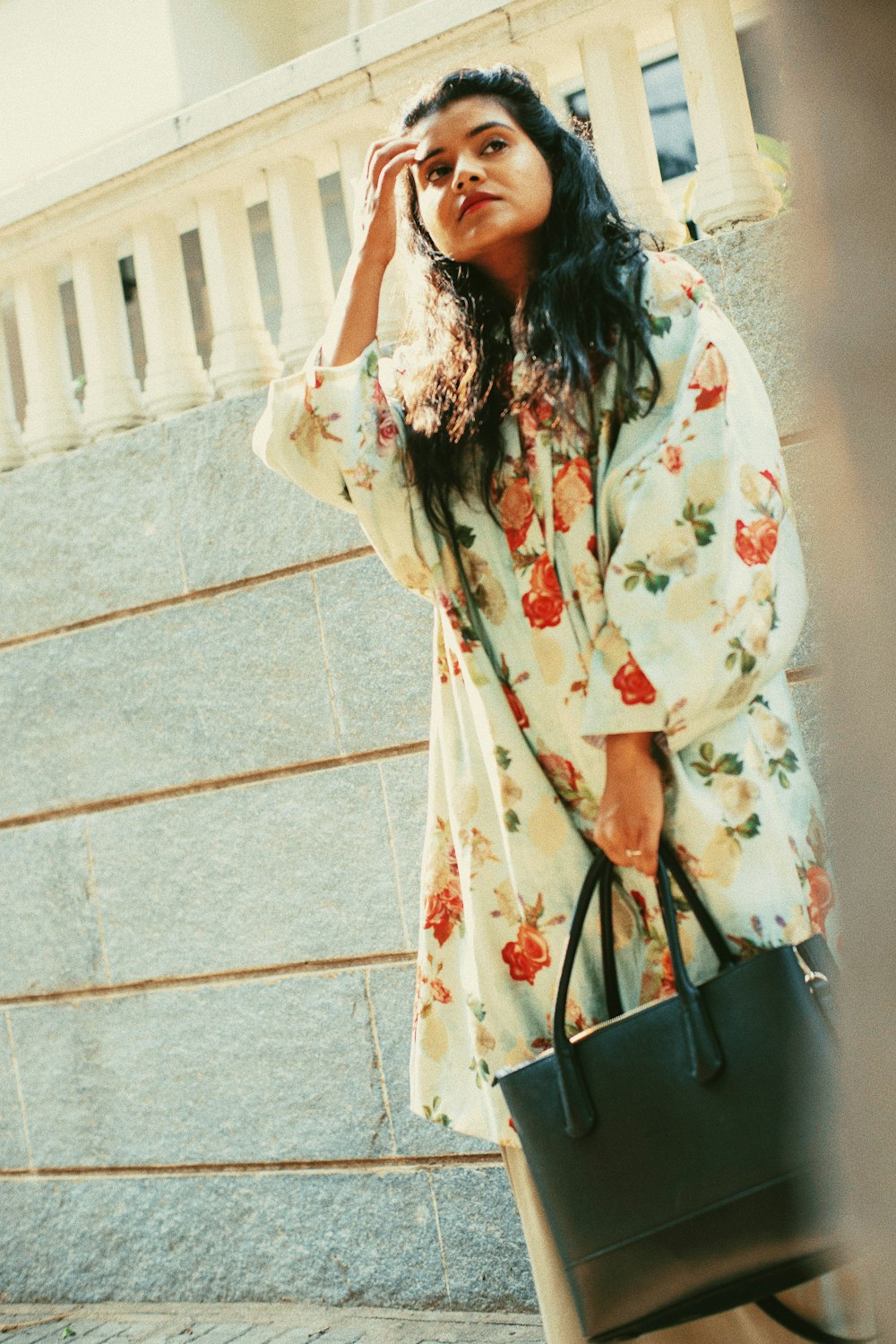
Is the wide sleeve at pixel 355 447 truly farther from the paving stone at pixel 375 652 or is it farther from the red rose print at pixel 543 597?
the paving stone at pixel 375 652

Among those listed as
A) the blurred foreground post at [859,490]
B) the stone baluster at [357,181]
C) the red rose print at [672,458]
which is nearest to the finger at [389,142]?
the red rose print at [672,458]

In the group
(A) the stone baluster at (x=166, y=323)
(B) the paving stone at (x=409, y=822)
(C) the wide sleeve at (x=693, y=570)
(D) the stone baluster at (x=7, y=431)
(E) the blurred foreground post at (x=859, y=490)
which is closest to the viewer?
(E) the blurred foreground post at (x=859, y=490)

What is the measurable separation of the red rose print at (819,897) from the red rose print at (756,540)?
0.45m

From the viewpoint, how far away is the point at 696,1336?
1989 millimetres

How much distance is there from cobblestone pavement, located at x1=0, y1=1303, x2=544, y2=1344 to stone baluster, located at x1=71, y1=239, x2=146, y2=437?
2.36m

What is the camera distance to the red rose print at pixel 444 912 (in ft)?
6.97

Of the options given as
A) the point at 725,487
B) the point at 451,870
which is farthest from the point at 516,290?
the point at 451,870

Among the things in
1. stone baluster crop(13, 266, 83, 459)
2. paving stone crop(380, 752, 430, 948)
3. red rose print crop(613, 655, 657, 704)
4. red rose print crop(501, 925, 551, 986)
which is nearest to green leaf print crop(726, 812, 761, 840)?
red rose print crop(613, 655, 657, 704)

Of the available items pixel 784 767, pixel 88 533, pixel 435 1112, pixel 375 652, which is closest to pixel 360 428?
pixel 784 767

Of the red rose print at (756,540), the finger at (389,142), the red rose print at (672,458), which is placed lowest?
the red rose print at (756,540)

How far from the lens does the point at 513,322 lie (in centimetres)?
202

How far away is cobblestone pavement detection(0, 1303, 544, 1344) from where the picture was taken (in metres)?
3.01

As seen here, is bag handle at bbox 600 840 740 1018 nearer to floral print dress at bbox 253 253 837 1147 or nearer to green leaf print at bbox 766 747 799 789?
floral print dress at bbox 253 253 837 1147

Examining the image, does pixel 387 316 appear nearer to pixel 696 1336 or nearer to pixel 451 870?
pixel 451 870
